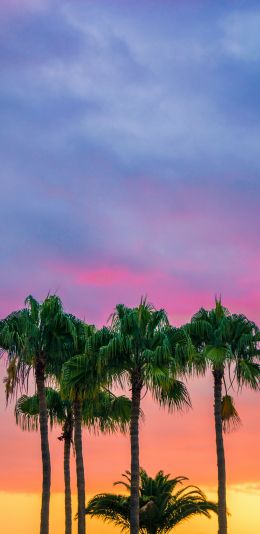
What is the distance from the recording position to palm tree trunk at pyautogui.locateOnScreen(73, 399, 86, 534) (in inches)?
2286

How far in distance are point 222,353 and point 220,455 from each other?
5665mm

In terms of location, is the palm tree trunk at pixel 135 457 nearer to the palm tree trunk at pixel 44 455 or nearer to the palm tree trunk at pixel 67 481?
the palm tree trunk at pixel 44 455

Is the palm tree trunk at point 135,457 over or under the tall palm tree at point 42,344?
under

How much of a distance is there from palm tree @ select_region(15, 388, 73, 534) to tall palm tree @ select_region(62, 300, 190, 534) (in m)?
9.66

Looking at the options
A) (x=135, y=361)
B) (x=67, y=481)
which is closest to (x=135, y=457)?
(x=135, y=361)

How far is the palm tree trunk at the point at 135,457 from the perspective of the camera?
161ft

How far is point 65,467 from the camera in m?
67.1

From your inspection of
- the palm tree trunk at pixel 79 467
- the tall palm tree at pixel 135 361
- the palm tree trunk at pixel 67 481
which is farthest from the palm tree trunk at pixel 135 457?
the palm tree trunk at pixel 67 481

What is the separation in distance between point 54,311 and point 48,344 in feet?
5.68

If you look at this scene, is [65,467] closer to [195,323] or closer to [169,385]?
[195,323]

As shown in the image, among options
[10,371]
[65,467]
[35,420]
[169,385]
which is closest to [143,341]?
[169,385]

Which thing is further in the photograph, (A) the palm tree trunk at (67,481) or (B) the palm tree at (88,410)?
(A) the palm tree trunk at (67,481)

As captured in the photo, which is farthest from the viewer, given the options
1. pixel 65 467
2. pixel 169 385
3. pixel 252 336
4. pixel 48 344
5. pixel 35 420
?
pixel 65 467

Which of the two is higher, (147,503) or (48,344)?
(48,344)
